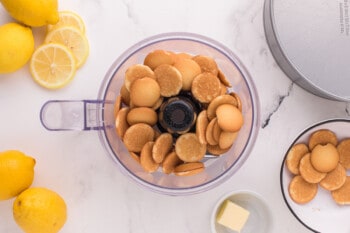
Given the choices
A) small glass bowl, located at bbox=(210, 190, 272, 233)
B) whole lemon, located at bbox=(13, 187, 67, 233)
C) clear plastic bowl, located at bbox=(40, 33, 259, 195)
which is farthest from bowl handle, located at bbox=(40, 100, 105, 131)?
small glass bowl, located at bbox=(210, 190, 272, 233)

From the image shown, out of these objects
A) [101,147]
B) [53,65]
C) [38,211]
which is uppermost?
[53,65]

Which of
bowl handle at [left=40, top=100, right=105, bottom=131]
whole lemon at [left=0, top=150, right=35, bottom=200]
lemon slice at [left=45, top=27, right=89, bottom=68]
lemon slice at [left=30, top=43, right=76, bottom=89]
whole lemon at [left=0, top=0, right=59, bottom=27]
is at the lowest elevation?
whole lemon at [left=0, top=150, right=35, bottom=200]

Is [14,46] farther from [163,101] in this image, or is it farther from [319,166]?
[319,166]

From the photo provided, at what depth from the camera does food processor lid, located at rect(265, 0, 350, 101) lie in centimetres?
80

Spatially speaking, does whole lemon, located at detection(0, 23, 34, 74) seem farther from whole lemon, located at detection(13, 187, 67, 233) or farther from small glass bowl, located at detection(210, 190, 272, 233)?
small glass bowl, located at detection(210, 190, 272, 233)

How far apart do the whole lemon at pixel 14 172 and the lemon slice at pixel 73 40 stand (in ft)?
0.58

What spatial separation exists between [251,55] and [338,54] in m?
0.14

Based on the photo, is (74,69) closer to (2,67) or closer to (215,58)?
(2,67)

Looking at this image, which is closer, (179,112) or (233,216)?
(179,112)

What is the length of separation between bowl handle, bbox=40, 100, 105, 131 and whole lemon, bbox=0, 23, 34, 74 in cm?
9

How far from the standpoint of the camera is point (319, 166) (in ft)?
2.76

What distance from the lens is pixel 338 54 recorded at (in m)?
0.80

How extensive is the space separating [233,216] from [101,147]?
0.24 metres

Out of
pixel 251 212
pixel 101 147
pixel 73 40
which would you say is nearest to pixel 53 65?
pixel 73 40
